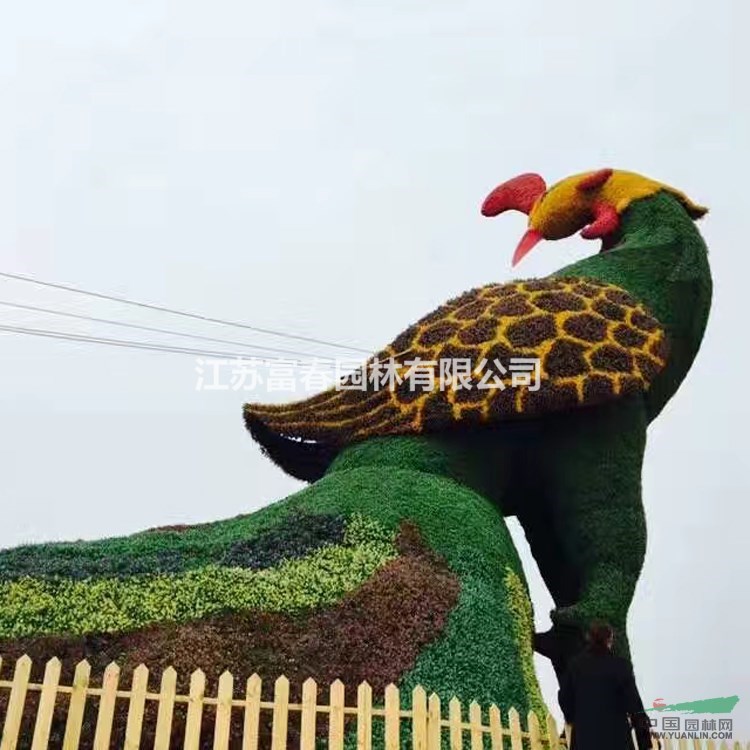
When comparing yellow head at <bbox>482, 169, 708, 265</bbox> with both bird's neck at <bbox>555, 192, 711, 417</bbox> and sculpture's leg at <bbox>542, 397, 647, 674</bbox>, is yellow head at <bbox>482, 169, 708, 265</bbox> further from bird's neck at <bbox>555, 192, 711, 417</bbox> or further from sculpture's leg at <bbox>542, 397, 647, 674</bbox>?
sculpture's leg at <bbox>542, 397, 647, 674</bbox>

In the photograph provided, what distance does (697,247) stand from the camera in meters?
10.5

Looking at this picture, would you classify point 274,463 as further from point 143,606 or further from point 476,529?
point 143,606

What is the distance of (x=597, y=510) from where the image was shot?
8492mm

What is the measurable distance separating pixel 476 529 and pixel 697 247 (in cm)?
507

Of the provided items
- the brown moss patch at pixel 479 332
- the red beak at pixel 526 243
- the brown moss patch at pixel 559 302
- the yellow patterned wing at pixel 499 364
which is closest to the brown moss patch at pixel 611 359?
the yellow patterned wing at pixel 499 364

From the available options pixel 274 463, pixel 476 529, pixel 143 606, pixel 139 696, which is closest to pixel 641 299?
pixel 476 529

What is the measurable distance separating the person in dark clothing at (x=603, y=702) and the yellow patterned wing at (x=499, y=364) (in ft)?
12.9

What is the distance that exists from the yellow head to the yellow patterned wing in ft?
7.20

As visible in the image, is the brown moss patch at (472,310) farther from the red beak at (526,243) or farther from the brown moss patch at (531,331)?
the red beak at (526,243)

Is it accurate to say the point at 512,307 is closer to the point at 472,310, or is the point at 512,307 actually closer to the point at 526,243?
the point at 472,310

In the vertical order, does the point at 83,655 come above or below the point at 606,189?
below

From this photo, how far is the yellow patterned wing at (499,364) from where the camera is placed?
8500mm

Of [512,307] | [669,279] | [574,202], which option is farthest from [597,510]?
[574,202]

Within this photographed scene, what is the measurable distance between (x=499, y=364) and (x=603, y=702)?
14.6ft
